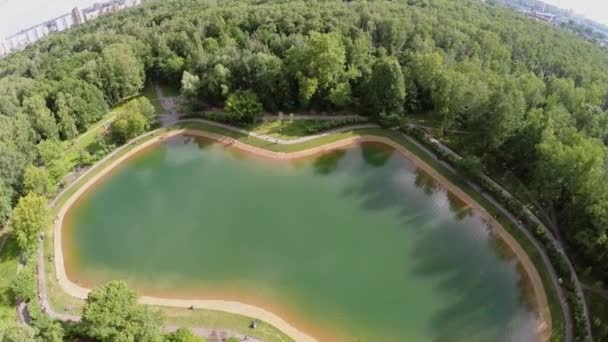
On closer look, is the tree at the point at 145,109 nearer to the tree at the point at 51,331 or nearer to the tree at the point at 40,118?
the tree at the point at 40,118

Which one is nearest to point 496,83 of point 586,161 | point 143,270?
point 586,161

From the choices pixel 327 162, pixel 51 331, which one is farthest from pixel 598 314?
pixel 51 331

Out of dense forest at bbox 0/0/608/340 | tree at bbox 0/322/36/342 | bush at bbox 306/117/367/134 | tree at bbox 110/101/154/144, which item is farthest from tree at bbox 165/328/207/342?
tree at bbox 110/101/154/144

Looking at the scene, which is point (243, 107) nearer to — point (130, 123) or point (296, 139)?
point (296, 139)

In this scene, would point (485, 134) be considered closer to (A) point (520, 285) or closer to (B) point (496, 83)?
(B) point (496, 83)

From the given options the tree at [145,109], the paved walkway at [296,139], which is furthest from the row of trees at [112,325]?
the tree at [145,109]
